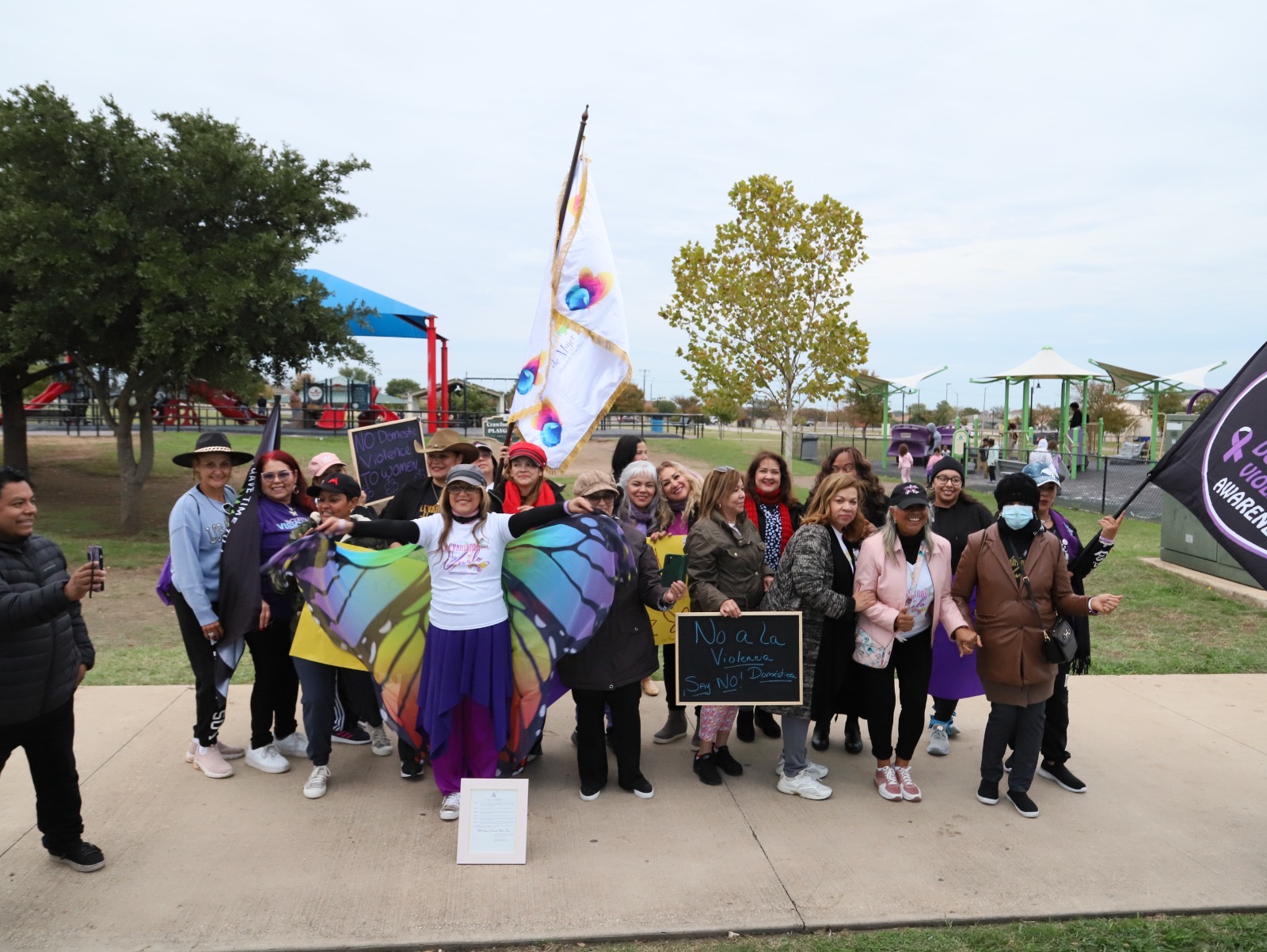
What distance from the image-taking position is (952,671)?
505 centimetres

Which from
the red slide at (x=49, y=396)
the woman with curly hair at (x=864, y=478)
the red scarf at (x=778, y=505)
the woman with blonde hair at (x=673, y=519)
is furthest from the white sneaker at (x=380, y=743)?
the red slide at (x=49, y=396)

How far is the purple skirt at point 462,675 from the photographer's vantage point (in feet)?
13.3

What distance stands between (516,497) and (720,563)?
126cm

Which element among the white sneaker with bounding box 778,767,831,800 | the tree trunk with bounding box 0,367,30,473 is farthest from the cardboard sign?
the tree trunk with bounding box 0,367,30,473

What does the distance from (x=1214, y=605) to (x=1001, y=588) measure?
6.05m

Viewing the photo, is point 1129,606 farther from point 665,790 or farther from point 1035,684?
point 665,790

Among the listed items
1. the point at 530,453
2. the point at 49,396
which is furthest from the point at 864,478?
the point at 49,396

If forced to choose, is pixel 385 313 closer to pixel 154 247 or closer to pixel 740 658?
pixel 154 247

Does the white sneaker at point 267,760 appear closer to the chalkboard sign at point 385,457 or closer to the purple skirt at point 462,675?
the purple skirt at point 462,675

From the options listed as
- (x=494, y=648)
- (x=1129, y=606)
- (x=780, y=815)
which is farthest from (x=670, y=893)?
(x=1129, y=606)

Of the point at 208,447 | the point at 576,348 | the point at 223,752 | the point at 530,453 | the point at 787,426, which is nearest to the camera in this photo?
the point at 208,447

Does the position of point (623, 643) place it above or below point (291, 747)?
above

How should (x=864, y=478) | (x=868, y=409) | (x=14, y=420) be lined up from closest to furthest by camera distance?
(x=864, y=478) → (x=14, y=420) → (x=868, y=409)

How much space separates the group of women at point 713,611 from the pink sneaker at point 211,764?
0.01 m
